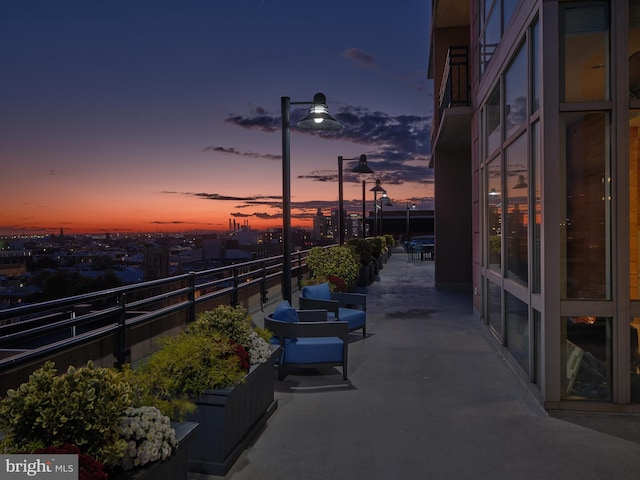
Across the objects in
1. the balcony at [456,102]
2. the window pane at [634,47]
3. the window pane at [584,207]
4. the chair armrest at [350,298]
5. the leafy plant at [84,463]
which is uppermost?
the balcony at [456,102]

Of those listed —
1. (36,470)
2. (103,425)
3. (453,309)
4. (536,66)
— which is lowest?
(453,309)

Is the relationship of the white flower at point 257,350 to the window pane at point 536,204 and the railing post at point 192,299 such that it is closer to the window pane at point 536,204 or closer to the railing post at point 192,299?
the railing post at point 192,299

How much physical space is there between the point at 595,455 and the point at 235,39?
16.8 metres

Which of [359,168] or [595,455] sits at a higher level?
[359,168]

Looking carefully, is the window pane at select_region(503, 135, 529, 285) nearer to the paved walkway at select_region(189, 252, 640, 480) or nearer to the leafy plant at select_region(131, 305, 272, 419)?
the paved walkway at select_region(189, 252, 640, 480)

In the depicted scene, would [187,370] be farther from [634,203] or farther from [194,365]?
[634,203]

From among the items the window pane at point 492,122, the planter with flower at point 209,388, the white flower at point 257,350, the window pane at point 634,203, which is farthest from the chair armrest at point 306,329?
the window pane at point 492,122

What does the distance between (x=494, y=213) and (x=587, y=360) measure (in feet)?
12.0

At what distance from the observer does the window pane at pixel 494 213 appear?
7598 mm

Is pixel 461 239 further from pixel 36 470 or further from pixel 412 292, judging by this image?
pixel 36 470

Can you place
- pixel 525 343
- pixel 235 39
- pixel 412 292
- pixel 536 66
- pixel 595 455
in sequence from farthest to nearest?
pixel 235 39 < pixel 412 292 < pixel 525 343 < pixel 536 66 < pixel 595 455

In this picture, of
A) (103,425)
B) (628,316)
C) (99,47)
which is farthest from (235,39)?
(103,425)

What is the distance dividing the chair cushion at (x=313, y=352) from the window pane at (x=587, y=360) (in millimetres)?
2475

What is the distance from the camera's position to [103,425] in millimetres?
2104
